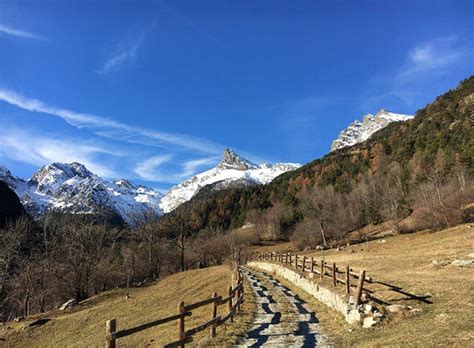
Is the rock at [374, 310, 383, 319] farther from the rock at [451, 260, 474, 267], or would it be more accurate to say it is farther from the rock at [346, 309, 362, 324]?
the rock at [451, 260, 474, 267]

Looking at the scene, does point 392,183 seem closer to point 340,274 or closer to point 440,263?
point 440,263

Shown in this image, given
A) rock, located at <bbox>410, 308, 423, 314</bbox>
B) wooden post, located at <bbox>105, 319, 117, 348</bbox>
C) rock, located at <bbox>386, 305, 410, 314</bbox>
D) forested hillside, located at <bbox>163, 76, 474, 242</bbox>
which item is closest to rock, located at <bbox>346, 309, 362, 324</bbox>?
rock, located at <bbox>386, 305, 410, 314</bbox>

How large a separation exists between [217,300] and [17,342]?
25718 mm

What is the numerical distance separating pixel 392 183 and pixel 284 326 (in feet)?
380

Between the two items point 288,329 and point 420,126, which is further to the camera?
point 420,126

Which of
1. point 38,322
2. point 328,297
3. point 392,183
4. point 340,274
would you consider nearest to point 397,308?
point 328,297

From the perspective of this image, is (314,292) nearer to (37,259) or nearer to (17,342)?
(17,342)

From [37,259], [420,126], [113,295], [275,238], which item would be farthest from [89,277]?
[420,126]

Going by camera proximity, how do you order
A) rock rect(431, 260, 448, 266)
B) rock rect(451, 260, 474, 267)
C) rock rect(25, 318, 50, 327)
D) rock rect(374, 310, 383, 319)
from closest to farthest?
rock rect(374, 310, 383, 319), rock rect(451, 260, 474, 267), rock rect(431, 260, 448, 266), rock rect(25, 318, 50, 327)

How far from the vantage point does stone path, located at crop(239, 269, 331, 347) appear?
49.0 ft

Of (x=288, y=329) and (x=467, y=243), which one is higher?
(x=467, y=243)

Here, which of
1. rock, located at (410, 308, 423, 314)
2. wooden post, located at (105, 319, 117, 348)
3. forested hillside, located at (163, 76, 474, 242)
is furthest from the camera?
forested hillside, located at (163, 76, 474, 242)

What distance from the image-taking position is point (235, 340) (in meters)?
15.3

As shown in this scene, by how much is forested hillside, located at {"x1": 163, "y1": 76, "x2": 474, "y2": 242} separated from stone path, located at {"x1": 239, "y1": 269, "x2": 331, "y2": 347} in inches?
1932
